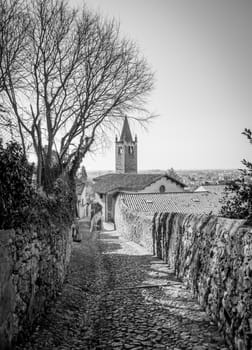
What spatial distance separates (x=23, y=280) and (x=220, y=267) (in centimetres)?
359

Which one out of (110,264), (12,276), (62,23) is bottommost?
(110,264)

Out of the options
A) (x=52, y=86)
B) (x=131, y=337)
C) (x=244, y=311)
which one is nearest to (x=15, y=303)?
(x=131, y=337)

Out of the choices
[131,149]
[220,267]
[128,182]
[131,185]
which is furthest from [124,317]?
[131,149]

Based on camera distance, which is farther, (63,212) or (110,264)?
(110,264)

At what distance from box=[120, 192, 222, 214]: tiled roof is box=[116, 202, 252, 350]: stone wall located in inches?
750

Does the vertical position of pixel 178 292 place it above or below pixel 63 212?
below

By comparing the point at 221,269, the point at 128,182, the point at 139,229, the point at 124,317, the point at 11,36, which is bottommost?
the point at 124,317

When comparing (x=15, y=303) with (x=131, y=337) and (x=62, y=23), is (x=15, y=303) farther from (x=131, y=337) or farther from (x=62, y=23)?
(x=62, y=23)

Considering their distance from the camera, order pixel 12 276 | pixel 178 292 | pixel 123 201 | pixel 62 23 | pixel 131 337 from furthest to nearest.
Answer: pixel 123 201 < pixel 62 23 < pixel 178 292 < pixel 131 337 < pixel 12 276

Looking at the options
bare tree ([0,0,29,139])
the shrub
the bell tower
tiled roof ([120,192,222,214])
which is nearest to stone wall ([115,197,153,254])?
tiled roof ([120,192,222,214])

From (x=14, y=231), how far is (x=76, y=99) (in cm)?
971

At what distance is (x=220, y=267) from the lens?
5.45 m

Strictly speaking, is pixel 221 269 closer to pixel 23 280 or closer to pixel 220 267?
pixel 220 267

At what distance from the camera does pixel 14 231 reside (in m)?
4.16
